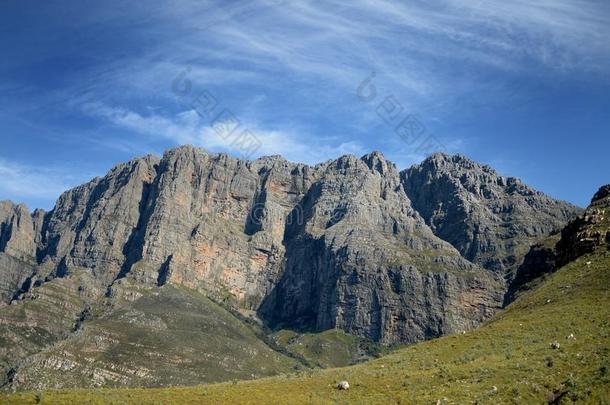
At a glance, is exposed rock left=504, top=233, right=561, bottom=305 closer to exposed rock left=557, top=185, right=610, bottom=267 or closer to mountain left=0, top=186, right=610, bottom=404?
exposed rock left=557, top=185, right=610, bottom=267

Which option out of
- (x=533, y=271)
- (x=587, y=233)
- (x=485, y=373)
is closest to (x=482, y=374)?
(x=485, y=373)

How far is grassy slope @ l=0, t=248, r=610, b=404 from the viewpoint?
4709 cm

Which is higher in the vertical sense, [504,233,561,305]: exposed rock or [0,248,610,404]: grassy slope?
[504,233,561,305]: exposed rock

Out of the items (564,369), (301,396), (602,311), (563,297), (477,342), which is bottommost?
(301,396)

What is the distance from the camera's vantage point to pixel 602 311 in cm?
6600

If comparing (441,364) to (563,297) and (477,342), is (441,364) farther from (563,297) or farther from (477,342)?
(563,297)

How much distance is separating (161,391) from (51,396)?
1065 cm

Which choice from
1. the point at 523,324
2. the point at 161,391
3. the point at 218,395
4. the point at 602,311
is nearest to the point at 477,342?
the point at 523,324

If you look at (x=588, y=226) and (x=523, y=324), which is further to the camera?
(x=588, y=226)

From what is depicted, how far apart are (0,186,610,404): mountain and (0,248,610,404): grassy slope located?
0.09 metres

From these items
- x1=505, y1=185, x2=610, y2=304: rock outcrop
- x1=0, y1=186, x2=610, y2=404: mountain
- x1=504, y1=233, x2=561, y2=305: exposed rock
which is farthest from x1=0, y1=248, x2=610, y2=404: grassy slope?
x1=504, y1=233, x2=561, y2=305: exposed rock

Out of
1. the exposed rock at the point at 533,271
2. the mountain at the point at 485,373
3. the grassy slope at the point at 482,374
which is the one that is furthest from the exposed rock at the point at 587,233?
the grassy slope at the point at 482,374

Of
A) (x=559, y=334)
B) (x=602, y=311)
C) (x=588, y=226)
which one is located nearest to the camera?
(x=559, y=334)

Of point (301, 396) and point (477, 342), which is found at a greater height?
point (477, 342)
